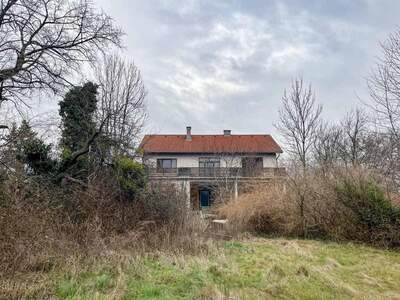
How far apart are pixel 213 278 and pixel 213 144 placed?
2968cm

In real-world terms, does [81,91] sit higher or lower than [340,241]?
higher

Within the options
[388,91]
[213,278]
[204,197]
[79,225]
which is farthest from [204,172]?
[213,278]

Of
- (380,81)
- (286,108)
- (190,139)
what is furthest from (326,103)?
(190,139)

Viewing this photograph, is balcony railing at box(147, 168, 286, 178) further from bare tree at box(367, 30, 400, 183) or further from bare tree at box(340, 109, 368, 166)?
bare tree at box(367, 30, 400, 183)

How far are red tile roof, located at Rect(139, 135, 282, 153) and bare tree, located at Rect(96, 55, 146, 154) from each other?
11.5 m

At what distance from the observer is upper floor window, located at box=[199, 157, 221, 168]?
3408 centimetres

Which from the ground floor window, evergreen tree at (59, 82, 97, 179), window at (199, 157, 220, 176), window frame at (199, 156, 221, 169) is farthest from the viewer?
A: the ground floor window

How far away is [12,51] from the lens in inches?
454

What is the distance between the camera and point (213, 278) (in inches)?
235

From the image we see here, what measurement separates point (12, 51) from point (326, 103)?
20602 mm

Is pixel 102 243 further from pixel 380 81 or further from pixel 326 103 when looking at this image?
pixel 326 103

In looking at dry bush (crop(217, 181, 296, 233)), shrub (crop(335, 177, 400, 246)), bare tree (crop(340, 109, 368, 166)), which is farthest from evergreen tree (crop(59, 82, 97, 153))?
bare tree (crop(340, 109, 368, 166))

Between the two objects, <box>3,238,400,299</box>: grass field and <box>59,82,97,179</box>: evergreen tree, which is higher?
<box>59,82,97,179</box>: evergreen tree

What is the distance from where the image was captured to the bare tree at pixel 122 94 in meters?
20.5
